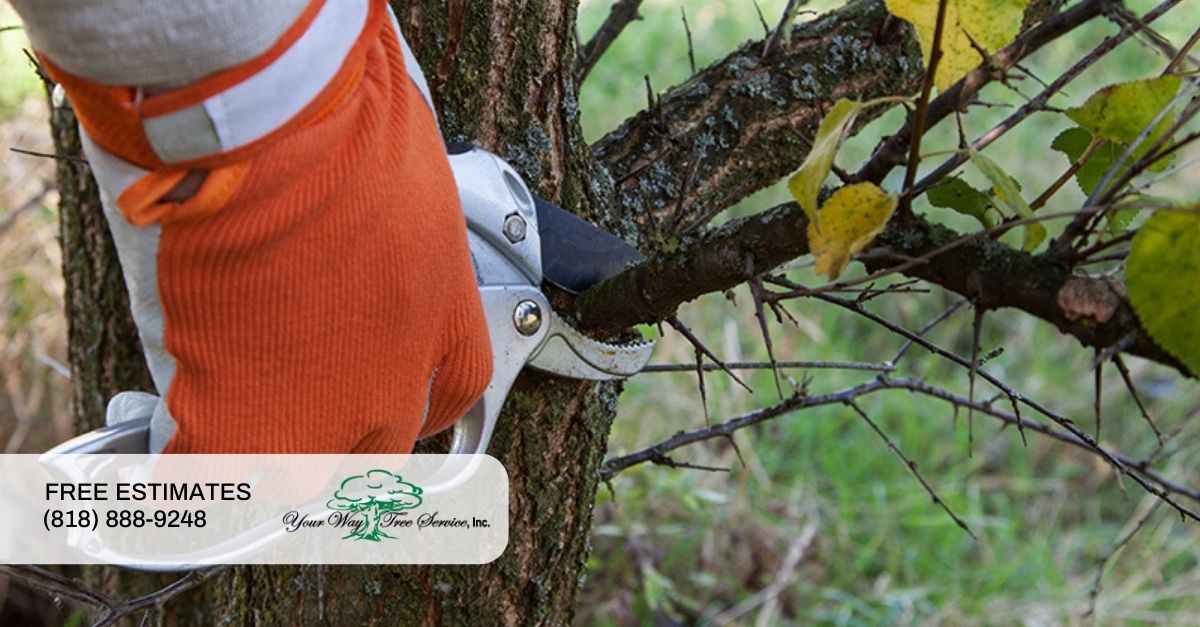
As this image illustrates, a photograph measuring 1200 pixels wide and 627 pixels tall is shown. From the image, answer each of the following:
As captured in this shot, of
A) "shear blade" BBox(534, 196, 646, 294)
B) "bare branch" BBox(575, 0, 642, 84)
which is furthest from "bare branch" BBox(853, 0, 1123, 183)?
"bare branch" BBox(575, 0, 642, 84)

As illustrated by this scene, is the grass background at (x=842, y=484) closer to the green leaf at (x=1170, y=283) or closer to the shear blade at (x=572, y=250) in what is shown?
the shear blade at (x=572, y=250)

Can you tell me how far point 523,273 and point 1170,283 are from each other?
53 cm

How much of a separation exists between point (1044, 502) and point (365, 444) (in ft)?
8.51

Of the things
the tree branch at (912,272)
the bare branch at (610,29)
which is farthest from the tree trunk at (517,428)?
the bare branch at (610,29)

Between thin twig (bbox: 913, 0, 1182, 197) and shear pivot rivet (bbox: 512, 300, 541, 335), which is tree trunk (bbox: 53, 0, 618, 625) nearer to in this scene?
shear pivot rivet (bbox: 512, 300, 541, 335)

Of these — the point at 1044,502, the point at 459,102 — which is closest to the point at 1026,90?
the point at 1044,502

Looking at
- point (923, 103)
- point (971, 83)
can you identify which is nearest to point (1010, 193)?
point (923, 103)

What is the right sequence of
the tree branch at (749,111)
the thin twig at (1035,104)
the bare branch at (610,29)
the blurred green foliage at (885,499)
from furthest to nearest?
the blurred green foliage at (885,499), the bare branch at (610,29), the tree branch at (749,111), the thin twig at (1035,104)

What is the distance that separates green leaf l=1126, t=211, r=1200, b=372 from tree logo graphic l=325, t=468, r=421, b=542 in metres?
0.58

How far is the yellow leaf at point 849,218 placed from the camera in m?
0.62

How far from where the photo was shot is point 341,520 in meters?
1.04

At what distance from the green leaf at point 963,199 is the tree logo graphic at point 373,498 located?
→ 0.47 m

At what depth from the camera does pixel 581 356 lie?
3.30 feet

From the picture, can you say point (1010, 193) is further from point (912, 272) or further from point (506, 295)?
point (506, 295)
